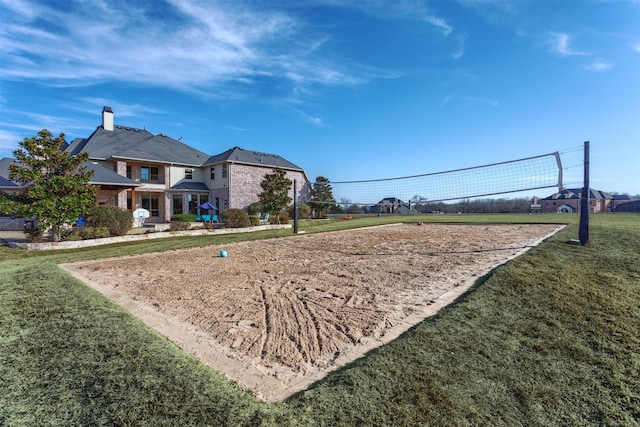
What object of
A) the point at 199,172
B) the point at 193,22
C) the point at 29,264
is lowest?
the point at 29,264

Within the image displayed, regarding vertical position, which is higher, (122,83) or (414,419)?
(122,83)

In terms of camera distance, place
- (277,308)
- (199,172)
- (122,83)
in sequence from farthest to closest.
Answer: (199,172) → (122,83) → (277,308)

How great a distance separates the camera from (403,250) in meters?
9.16

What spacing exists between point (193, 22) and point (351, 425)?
1222 cm

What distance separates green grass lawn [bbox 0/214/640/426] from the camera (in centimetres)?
187

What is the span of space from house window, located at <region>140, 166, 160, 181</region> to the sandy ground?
1712cm

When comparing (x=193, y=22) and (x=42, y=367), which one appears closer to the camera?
(x=42, y=367)

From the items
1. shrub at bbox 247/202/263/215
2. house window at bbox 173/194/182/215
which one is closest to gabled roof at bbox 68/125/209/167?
house window at bbox 173/194/182/215

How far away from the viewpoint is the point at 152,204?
23.7 meters

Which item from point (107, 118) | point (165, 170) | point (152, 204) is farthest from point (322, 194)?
point (107, 118)

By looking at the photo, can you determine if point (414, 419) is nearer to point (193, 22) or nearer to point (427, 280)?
point (427, 280)

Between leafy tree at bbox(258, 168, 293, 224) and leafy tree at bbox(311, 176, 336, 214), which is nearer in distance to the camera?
leafy tree at bbox(258, 168, 293, 224)

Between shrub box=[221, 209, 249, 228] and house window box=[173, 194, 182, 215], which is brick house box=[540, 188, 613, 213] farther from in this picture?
house window box=[173, 194, 182, 215]

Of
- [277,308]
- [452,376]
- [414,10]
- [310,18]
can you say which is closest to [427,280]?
[277,308]
